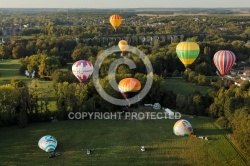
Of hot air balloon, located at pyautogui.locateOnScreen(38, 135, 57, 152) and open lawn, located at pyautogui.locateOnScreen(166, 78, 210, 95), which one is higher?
hot air balloon, located at pyautogui.locateOnScreen(38, 135, 57, 152)

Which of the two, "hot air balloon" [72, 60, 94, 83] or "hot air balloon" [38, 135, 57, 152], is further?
"hot air balloon" [72, 60, 94, 83]

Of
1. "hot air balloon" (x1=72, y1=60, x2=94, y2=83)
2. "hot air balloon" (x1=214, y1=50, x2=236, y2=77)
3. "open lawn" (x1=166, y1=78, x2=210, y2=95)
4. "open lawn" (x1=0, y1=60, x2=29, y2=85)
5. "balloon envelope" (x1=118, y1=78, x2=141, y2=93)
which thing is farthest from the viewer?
"open lawn" (x1=0, y1=60, x2=29, y2=85)

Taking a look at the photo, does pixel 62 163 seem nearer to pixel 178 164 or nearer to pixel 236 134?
pixel 178 164

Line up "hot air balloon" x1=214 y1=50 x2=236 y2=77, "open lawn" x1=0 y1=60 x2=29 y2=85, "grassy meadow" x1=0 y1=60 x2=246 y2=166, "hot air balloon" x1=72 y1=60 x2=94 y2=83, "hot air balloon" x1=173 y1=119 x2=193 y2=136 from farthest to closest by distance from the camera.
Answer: "open lawn" x1=0 y1=60 x2=29 y2=85 → "hot air balloon" x1=214 y1=50 x2=236 y2=77 → "hot air balloon" x1=72 y1=60 x2=94 y2=83 → "hot air balloon" x1=173 y1=119 x2=193 y2=136 → "grassy meadow" x1=0 y1=60 x2=246 y2=166

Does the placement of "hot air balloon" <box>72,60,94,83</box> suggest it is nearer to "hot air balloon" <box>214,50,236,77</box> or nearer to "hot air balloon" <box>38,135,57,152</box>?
"hot air balloon" <box>38,135,57,152</box>

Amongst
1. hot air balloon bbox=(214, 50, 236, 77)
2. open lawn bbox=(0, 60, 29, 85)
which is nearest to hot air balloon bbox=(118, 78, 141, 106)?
hot air balloon bbox=(214, 50, 236, 77)

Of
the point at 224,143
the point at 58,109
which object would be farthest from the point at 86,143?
the point at 224,143

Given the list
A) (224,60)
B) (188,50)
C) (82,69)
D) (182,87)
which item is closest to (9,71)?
(82,69)

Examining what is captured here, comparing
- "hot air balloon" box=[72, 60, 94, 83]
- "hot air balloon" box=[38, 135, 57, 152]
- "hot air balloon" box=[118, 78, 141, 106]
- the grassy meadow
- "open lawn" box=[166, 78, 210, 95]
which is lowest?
"open lawn" box=[166, 78, 210, 95]
